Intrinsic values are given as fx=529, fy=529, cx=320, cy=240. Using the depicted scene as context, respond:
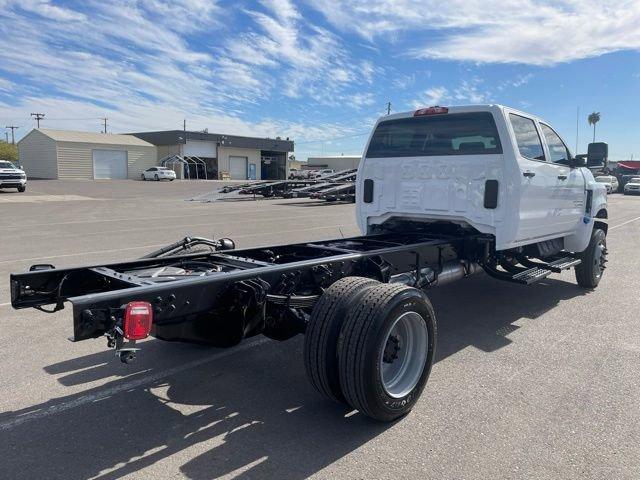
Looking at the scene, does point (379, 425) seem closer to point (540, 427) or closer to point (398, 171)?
point (540, 427)

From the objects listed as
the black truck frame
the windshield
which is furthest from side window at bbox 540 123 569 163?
the black truck frame

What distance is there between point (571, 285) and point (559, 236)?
143 centimetres

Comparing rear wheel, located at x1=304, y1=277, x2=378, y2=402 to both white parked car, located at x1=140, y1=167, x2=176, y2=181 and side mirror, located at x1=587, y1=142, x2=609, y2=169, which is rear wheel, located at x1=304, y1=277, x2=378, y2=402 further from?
white parked car, located at x1=140, y1=167, x2=176, y2=181

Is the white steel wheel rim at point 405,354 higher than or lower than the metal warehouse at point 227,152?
lower

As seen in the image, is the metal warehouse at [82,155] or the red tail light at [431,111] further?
the metal warehouse at [82,155]

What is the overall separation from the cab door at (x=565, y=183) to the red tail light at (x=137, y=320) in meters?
5.20

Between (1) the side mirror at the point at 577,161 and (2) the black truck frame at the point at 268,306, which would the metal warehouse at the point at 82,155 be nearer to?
(1) the side mirror at the point at 577,161

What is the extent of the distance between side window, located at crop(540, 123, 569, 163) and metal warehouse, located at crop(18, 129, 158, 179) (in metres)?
55.0

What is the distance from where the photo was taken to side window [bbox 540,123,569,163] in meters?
6.48

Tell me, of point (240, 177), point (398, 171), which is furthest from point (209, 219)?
point (240, 177)

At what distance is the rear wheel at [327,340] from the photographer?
336 centimetres

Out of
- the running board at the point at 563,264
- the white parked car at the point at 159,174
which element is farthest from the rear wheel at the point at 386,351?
the white parked car at the point at 159,174

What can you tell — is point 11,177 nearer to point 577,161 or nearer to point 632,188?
point 577,161

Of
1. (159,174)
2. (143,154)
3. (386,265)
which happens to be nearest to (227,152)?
(143,154)
